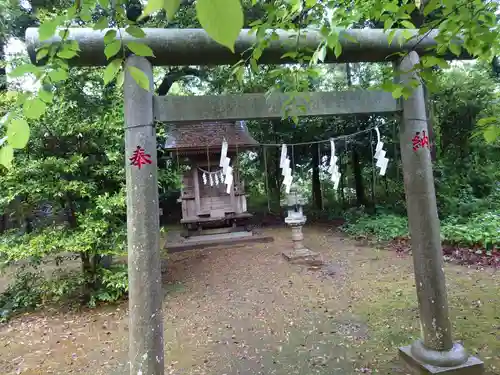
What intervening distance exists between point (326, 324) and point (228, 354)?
149 centimetres

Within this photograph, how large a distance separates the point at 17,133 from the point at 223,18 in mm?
764

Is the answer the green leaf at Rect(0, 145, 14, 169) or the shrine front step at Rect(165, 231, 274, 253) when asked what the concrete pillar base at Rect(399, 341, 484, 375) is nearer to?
the green leaf at Rect(0, 145, 14, 169)

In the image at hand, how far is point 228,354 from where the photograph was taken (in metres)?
4.00

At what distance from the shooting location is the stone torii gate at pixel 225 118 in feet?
8.36

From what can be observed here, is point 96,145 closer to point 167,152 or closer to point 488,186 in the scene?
point 167,152

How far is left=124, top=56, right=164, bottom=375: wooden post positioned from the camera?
253cm

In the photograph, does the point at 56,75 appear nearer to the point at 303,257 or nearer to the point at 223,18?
the point at 223,18

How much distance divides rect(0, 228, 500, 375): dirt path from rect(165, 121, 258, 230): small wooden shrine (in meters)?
3.20

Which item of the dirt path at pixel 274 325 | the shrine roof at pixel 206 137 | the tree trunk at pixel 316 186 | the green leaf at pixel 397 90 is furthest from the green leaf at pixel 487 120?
the tree trunk at pixel 316 186

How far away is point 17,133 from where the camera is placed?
0.97 m

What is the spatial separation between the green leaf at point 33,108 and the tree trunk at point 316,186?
1345 cm

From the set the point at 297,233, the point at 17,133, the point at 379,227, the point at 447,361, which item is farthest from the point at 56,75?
the point at 379,227

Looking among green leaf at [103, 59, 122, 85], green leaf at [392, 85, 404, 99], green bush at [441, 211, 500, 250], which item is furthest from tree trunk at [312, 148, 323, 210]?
green leaf at [103, 59, 122, 85]

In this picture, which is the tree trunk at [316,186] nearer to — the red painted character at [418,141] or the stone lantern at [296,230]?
the stone lantern at [296,230]
